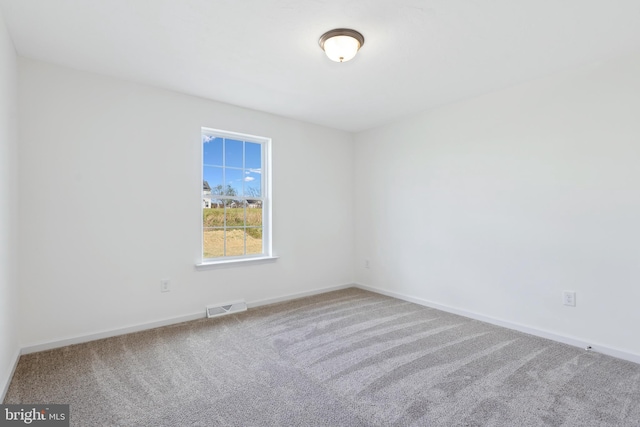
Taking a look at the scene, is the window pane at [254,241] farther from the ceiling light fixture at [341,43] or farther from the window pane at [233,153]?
the ceiling light fixture at [341,43]

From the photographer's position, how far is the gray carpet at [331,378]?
1.77m

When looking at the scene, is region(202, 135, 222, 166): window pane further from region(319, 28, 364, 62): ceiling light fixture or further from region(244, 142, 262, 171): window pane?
region(319, 28, 364, 62): ceiling light fixture

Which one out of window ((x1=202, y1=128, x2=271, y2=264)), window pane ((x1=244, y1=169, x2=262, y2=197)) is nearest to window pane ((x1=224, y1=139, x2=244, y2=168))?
window ((x1=202, y1=128, x2=271, y2=264))

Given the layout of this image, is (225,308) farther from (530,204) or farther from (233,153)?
(530,204)

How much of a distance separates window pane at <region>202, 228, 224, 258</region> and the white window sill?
108mm

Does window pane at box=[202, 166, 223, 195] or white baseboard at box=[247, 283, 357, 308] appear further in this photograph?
white baseboard at box=[247, 283, 357, 308]

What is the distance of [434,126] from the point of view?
374 centimetres

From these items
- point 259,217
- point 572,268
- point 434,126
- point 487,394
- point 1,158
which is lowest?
point 487,394

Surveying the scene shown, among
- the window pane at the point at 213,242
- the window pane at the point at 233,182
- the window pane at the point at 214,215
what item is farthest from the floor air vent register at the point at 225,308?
the window pane at the point at 233,182

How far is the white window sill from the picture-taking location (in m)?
3.39

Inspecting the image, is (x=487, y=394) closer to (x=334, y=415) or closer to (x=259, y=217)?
(x=334, y=415)

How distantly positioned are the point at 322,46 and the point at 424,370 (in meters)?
2.48

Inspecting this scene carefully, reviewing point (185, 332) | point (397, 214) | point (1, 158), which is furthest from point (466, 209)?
point (1, 158)
